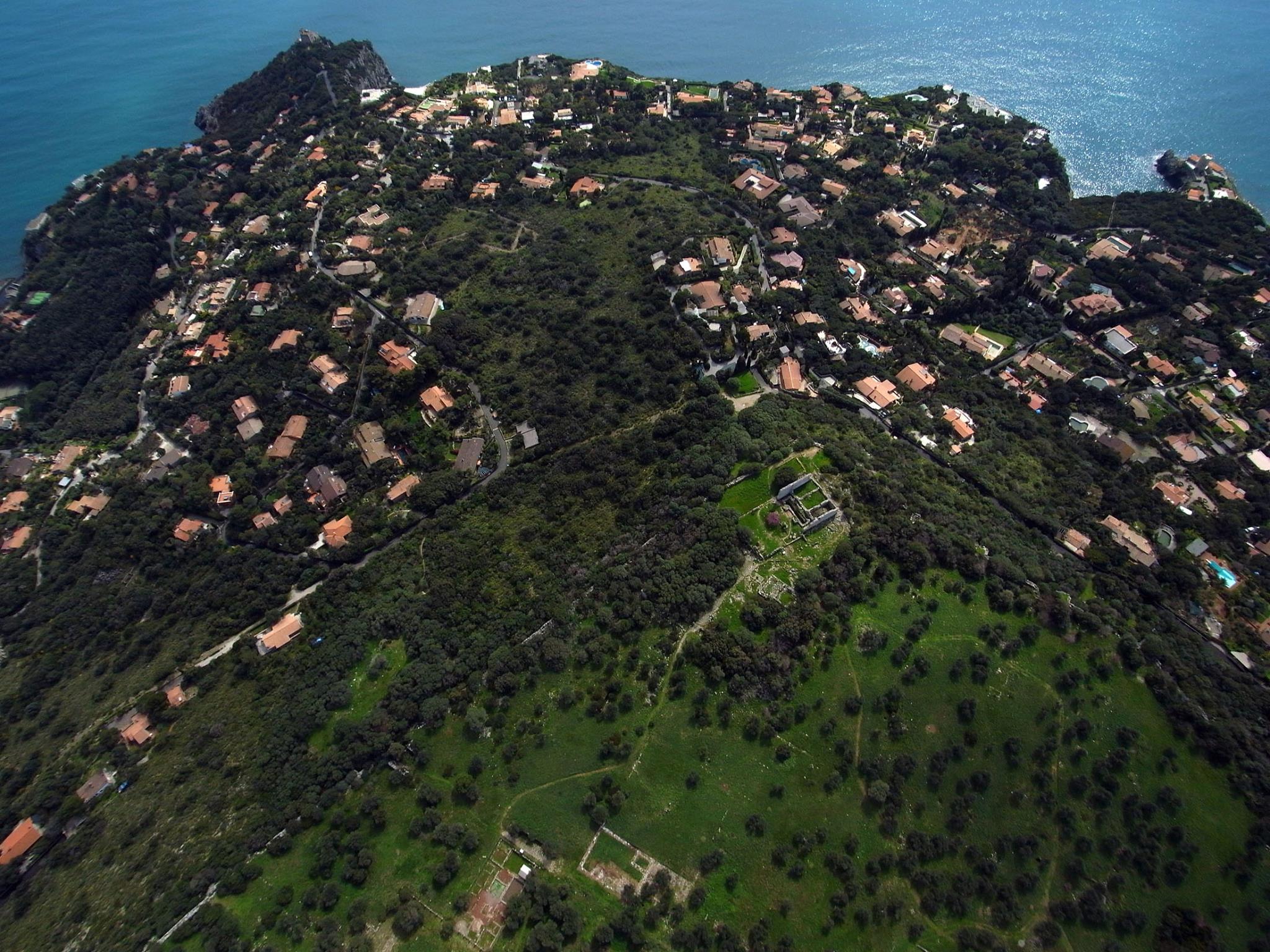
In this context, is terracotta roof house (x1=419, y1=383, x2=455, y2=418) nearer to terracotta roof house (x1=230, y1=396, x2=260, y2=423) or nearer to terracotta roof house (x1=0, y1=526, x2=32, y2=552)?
terracotta roof house (x1=230, y1=396, x2=260, y2=423)

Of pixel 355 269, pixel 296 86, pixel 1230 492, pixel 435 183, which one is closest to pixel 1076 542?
pixel 1230 492

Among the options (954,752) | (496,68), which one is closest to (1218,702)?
(954,752)

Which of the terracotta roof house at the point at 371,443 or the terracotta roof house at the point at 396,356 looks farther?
the terracotta roof house at the point at 396,356

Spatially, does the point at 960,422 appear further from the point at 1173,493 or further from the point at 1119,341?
the point at 1119,341

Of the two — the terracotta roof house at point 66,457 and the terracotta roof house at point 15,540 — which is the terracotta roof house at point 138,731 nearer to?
the terracotta roof house at point 15,540

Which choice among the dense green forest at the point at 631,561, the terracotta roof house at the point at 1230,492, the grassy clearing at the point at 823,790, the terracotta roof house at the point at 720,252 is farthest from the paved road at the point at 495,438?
the terracotta roof house at the point at 1230,492

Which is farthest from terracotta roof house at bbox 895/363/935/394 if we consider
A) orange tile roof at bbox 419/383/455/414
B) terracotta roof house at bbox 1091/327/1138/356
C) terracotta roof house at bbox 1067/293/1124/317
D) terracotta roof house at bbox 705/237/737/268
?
orange tile roof at bbox 419/383/455/414
